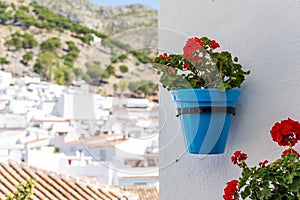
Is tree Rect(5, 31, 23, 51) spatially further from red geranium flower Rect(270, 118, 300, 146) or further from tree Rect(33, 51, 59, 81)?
red geranium flower Rect(270, 118, 300, 146)

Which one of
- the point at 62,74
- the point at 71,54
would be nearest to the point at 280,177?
the point at 71,54

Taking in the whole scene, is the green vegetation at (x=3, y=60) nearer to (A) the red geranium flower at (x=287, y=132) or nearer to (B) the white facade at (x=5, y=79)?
(B) the white facade at (x=5, y=79)

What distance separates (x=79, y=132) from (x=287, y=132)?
2.81 ft

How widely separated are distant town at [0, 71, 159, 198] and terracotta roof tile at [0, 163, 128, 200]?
33 centimetres

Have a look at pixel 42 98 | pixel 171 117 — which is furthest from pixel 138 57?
pixel 42 98

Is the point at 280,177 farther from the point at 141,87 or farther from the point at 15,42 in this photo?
the point at 15,42

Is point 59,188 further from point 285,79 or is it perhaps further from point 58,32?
point 58,32

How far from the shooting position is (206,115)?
1.24 metres

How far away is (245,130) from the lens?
51.1 inches

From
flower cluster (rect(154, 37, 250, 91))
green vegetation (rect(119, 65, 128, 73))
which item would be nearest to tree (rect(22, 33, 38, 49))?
green vegetation (rect(119, 65, 128, 73))

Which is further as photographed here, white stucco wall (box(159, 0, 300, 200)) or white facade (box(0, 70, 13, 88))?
white facade (box(0, 70, 13, 88))

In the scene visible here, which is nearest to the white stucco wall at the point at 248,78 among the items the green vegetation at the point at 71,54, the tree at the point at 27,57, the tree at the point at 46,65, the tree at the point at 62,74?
the green vegetation at the point at 71,54

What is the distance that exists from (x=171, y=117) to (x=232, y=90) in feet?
1.55

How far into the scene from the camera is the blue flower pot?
1227mm
